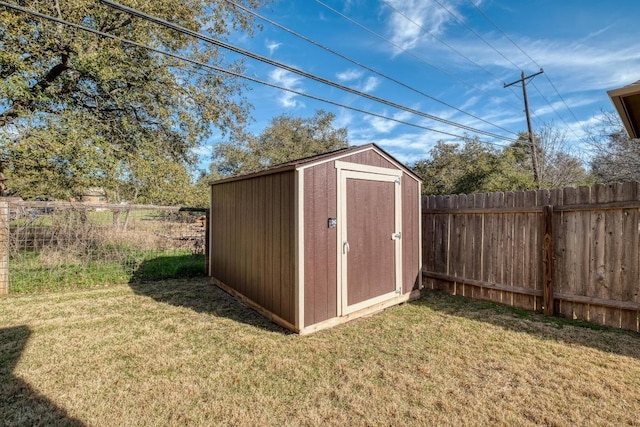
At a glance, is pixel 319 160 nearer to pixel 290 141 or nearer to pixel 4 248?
pixel 4 248

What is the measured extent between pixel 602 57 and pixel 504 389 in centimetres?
973

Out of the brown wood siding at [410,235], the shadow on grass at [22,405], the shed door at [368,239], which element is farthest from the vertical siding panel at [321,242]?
the shadow on grass at [22,405]

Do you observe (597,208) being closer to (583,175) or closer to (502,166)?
(502,166)

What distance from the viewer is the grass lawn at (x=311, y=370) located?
2.01 meters

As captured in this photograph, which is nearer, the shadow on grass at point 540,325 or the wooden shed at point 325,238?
the shadow on grass at point 540,325

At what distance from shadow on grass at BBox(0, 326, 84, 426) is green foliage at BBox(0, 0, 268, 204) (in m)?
4.39

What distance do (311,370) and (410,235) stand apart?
9.27ft

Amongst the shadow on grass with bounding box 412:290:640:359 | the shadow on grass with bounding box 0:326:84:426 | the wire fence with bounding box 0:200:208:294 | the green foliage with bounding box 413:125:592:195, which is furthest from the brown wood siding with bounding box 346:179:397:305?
the green foliage with bounding box 413:125:592:195

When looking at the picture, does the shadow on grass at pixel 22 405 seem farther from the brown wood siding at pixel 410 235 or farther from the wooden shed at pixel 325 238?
the brown wood siding at pixel 410 235

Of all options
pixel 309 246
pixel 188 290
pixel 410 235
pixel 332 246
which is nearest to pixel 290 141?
pixel 188 290

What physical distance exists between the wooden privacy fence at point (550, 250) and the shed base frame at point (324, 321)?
1.09 m

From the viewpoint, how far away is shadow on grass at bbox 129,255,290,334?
4.02 meters

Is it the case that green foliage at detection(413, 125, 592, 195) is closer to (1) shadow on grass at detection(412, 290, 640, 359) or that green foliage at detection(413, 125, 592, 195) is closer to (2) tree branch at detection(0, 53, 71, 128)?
(1) shadow on grass at detection(412, 290, 640, 359)

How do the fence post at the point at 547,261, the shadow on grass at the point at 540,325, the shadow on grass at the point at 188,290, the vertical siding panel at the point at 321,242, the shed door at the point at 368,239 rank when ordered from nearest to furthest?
the shadow on grass at the point at 540,325, the vertical siding panel at the point at 321,242, the shed door at the point at 368,239, the fence post at the point at 547,261, the shadow on grass at the point at 188,290
